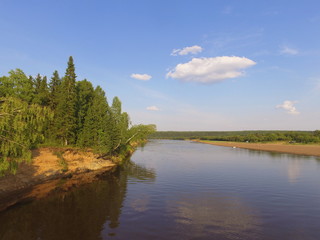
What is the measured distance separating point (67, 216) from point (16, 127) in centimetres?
963

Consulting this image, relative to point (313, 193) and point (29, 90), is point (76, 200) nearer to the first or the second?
point (313, 193)

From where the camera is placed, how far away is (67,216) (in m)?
19.0

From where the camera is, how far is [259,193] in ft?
92.3

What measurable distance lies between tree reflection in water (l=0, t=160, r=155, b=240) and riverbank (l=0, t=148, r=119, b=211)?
2.86 m

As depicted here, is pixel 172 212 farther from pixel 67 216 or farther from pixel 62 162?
pixel 62 162

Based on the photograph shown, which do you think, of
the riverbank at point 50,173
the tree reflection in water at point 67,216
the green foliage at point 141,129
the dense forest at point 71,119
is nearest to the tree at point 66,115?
the dense forest at point 71,119

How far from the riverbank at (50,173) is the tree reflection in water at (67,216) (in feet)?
9.38

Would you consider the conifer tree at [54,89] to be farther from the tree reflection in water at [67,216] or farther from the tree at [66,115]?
the tree reflection in water at [67,216]

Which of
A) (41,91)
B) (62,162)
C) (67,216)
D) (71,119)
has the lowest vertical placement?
(67,216)

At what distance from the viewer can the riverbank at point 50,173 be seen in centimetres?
2533

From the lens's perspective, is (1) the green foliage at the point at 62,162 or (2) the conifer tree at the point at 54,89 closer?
(1) the green foliage at the point at 62,162

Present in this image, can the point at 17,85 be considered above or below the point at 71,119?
above

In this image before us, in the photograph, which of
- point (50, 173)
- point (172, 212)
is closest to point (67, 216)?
point (172, 212)

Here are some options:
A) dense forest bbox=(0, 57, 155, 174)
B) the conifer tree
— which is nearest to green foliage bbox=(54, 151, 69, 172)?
dense forest bbox=(0, 57, 155, 174)
